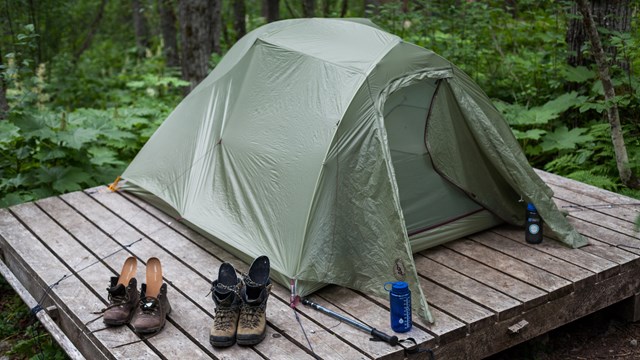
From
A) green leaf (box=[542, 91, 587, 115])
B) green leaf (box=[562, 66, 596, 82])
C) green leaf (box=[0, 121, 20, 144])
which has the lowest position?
green leaf (box=[0, 121, 20, 144])

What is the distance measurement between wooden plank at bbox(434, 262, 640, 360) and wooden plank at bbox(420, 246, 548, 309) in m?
0.07

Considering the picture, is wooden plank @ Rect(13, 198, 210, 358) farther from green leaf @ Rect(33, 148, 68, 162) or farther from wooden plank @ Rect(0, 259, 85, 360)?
green leaf @ Rect(33, 148, 68, 162)

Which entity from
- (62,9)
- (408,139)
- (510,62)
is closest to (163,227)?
(408,139)

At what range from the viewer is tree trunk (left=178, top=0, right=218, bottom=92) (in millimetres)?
7652

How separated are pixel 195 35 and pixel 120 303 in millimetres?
4614

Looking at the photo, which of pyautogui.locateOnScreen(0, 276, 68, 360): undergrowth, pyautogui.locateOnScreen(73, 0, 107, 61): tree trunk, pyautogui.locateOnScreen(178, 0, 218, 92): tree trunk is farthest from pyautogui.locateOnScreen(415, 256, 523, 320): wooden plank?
pyautogui.locateOnScreen(73, 0, 107, 61): tree trunk

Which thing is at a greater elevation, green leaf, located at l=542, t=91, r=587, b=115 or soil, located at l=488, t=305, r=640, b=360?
Result: green leaf, located at l=542, t=91, r=587, b=115

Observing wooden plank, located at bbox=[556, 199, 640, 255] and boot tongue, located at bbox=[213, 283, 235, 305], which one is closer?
boot tongue, located at bbox=[213, 283, 235, 305]

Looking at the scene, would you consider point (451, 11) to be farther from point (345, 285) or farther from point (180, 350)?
point (180, 350)

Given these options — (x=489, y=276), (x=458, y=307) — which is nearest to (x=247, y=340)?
(x=458, y=307)

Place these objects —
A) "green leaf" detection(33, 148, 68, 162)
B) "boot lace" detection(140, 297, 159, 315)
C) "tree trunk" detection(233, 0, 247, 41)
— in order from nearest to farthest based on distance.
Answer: "boot lace" detection(140, 297, 159, 315)
"green leaf" detection(33, 148, 68, 162)
"tree trunk" detection(233, 0, 247, 41)

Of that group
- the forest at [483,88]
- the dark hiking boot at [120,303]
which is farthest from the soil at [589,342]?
the dark hiking boot at [120,303]

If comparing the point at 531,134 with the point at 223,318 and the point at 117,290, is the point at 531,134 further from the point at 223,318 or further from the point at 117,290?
the point at 117,290

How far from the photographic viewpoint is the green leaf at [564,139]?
249 inches
